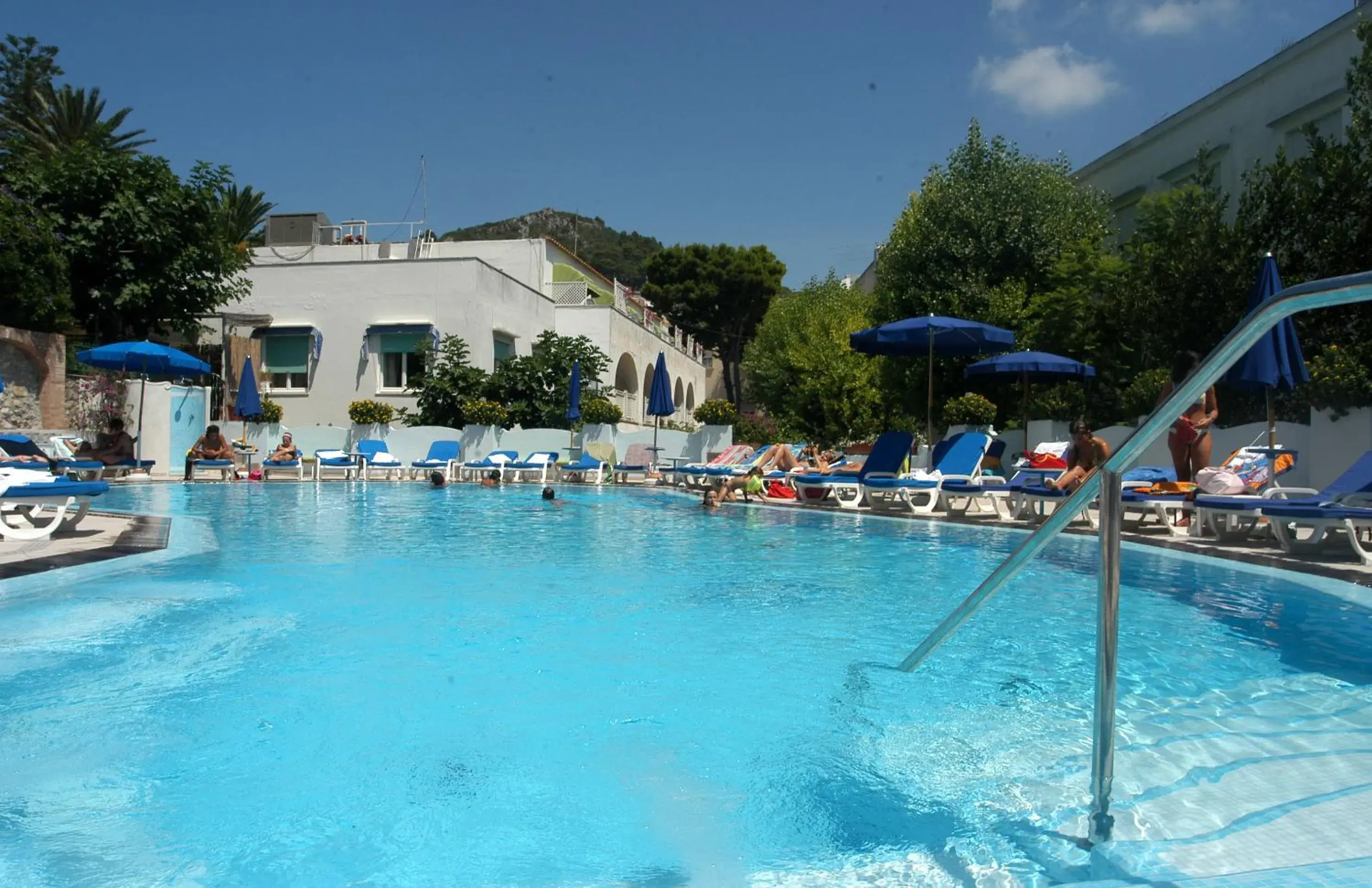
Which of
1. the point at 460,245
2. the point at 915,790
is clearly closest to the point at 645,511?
the point at 915,790

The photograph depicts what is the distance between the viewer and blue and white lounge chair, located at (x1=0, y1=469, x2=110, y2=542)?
6855 mm

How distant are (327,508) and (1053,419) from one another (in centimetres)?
1309

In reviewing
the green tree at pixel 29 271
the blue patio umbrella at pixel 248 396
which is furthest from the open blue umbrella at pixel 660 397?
the green tree at pixel 29 271

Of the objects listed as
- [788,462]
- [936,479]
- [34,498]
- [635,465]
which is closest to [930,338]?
[936,479]

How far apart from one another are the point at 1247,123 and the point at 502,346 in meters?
19.4

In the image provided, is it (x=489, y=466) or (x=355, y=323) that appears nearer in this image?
(x=489, y=466)

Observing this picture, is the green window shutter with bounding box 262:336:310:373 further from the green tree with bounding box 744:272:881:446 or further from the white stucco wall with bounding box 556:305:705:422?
the green tree with bounding box 744:272:881:446

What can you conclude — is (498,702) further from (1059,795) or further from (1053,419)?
(1053,419)

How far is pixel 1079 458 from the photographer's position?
32.7 ft

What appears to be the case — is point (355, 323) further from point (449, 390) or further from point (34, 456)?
point (34, 456)

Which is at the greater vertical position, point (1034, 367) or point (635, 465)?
point (1034, 367)

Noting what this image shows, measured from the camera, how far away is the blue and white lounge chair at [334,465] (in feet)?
63.4

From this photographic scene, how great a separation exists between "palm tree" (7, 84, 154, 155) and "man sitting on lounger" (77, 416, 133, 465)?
17.1 meters

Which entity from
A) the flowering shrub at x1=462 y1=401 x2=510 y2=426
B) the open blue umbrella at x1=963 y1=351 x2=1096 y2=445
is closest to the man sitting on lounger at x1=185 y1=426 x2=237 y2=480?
the flowering shrub at x1=462 y1=401 x2=510 y2=426
